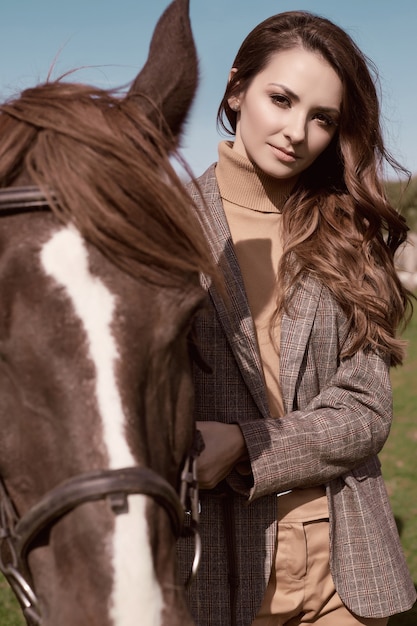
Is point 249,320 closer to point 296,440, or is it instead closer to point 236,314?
point 236,314

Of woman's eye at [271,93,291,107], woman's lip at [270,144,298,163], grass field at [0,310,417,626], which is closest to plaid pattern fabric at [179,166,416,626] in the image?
woman's lip at [270,144,298,163]

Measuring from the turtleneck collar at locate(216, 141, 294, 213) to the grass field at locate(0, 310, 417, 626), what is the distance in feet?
11.3

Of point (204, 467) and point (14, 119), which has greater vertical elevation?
point (14, 119)

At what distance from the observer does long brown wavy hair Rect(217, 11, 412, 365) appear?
8.20ft

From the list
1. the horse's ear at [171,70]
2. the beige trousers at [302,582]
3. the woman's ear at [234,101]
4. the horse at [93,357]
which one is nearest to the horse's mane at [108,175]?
the horse at [93,357]

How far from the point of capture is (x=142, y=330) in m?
1.61

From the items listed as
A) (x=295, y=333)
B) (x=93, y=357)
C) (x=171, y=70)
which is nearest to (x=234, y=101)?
(x=171, y=70)

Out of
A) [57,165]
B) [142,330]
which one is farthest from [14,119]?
[142,330]

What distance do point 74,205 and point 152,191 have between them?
19cm

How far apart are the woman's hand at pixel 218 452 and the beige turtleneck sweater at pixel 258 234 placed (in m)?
0.26

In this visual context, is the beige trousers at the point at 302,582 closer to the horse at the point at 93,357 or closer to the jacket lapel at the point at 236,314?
the jacket lapel at the point at 236,314

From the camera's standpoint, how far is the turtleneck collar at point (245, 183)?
8.48 ft

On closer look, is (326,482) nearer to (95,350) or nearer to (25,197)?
(95,350)

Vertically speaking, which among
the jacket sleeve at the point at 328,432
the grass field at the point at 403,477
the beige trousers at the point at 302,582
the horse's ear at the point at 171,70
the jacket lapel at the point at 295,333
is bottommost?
the grass field at the point at 403,477
